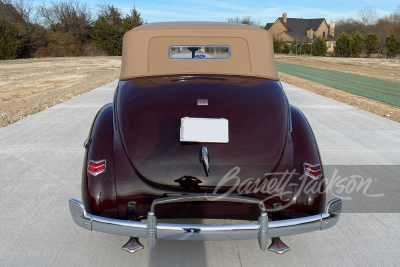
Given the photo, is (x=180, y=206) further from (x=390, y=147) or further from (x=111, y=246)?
(x=390, y=147)

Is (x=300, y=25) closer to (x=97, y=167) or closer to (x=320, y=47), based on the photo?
(x=320, y=47)

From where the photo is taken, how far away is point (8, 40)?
40.3 meters

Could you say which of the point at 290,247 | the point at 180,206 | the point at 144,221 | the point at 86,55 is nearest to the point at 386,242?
the point at 290,247

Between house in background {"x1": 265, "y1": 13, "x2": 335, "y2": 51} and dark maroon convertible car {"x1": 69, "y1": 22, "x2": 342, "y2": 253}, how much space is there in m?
75.2

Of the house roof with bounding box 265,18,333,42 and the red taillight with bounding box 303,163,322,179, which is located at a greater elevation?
the house roof with bounding box 265,18,333,42

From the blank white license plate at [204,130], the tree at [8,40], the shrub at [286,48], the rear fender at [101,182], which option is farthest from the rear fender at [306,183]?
the shrub at [286,48]

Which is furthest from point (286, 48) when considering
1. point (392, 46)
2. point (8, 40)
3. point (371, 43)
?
point (8, 40)

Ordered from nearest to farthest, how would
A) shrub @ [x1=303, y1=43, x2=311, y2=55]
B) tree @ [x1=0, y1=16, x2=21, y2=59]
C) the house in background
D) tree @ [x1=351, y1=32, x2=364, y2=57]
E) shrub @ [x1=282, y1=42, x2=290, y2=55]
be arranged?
tree @ [x1=0, y1=16, x2=21, y2=59] < tree @ [x1=351, y1=32, x2=364, y2=57] < shrub @ [x1=303, y1=43, x2=311, y2=55] < shrub @ [x1=282, y1=42, x2=290, y2=55] < the house in background

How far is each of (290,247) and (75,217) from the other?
1614 millimetres

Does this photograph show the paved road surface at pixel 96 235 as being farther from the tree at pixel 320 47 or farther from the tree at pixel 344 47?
the tree at pixel 320 47

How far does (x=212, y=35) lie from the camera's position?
11.6 feet

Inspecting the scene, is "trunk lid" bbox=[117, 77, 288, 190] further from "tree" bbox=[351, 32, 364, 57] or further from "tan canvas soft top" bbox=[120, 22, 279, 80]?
"tree" bbox=[351, 32, 364, 57]

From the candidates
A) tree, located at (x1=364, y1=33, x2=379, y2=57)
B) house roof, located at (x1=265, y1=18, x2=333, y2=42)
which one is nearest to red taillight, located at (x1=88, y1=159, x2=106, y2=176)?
tree, located at (x1=364, y1=33, x2=379, y2=57)

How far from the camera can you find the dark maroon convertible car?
8.14 feet
